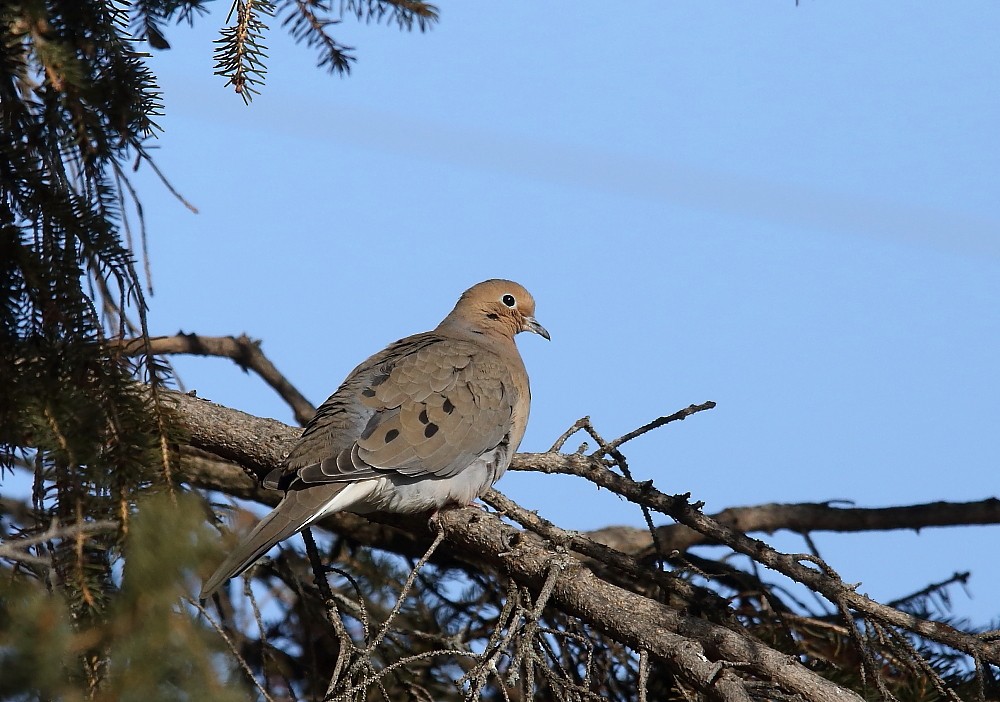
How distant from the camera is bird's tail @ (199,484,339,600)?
2.65m

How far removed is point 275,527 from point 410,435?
82 cm

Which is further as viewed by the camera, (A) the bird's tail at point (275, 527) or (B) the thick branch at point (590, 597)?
(A) the bird's tail at point (275, 527)

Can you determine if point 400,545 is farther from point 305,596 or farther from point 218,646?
point 218,646

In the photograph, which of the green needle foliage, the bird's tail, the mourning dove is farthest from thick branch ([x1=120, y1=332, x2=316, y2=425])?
the green needle foliage

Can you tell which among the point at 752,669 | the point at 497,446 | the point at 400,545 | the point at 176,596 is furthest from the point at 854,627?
the point at 400,545

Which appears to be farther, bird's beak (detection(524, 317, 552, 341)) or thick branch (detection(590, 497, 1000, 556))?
bird's beak (detection(524, 317, 552, 341))

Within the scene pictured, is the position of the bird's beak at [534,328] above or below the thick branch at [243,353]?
above

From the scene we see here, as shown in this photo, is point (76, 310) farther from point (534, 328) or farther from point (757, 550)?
point (534, 328)

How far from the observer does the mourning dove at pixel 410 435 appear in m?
3.35

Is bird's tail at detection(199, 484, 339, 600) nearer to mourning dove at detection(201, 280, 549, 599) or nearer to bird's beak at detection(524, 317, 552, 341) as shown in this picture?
mourning dove at detection(201, 280, 549, 599)

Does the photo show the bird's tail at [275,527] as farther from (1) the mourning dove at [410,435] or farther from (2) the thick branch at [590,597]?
(2) the thick branch at [590,597]

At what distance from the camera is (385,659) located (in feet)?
10.1

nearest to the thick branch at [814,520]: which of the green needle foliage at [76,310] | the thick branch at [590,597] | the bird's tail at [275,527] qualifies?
the thick branch at [590,597]

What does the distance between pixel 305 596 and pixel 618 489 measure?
1.21m
